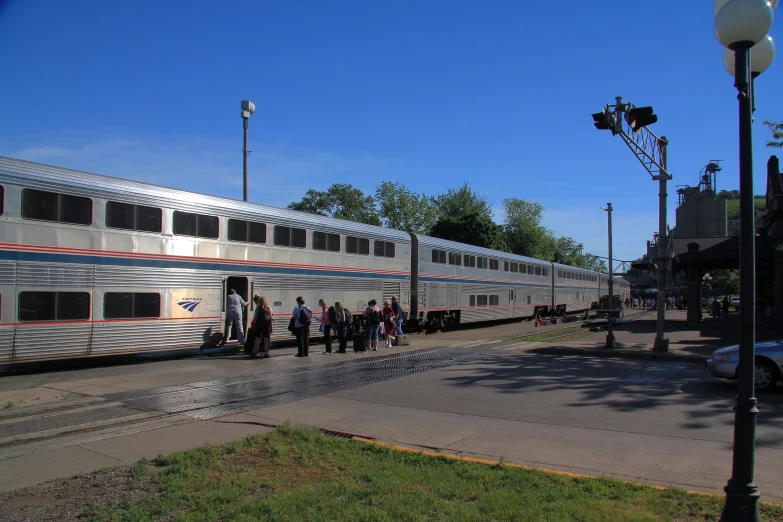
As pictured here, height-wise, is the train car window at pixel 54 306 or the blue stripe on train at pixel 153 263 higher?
the blue stripe on train at pixel 153 263

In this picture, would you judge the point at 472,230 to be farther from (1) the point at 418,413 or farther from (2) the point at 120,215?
(1) the point at 418,413

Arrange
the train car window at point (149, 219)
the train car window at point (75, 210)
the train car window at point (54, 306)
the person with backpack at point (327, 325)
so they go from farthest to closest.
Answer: the person with backpack at point (327, 325) < the train car window at point (149, 219) < the train car window at point (75, 210) < the train car window at point (54, 306)

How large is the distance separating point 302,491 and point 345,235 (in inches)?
629

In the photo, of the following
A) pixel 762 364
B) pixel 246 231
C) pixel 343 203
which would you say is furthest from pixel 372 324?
pixel 343 203

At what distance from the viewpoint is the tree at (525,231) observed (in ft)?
296

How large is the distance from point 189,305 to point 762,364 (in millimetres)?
12845

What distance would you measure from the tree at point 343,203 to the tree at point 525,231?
2256cm

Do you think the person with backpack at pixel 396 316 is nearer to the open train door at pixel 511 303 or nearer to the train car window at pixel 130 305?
the train car window at pixel 130 305

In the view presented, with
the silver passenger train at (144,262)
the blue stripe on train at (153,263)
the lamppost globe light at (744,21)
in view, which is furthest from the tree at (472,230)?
the lamppost globe light at (744,21)

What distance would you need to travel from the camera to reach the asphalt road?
21.0ft

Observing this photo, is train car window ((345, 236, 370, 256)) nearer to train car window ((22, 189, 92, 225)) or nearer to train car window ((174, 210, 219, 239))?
train car window ((174, 210, 219, 239))

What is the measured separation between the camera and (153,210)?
14641 millimetres

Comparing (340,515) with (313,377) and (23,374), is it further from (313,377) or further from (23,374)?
(23,374)

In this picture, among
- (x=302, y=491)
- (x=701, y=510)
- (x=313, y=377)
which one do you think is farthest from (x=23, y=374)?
(x=701, y=510)
